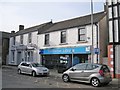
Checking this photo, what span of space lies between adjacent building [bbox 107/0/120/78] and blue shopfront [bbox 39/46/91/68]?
12.1 feet

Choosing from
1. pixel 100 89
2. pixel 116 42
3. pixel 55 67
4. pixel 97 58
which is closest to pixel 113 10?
pixel 116 42

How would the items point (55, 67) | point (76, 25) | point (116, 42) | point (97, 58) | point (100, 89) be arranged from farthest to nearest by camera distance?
1. point (55, 67)
2. point (76, 25)
3. point (97, 58)
4. point (116, 42)
5. point (100, 89)

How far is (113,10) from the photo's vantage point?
64.7 ft

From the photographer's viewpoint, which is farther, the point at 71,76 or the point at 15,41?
the point at 15,41

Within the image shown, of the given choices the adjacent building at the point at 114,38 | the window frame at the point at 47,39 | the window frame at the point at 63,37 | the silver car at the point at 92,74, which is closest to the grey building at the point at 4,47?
the window frame at the point at 47,39

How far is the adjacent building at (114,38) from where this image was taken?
62.3 feet

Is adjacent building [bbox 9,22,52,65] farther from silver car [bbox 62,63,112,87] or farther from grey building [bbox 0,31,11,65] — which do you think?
silver car [bbox 62,63,112,87]

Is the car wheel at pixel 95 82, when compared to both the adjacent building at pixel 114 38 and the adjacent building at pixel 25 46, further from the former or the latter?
the adjacent building at pixel 25 46

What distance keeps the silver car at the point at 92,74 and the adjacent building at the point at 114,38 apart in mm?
4181

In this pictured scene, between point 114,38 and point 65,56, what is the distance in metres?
8.42

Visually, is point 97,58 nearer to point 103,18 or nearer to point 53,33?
point 103,18

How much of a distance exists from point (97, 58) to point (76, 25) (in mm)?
5337

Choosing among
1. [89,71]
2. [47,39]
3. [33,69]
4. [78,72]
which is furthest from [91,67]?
[47,39]

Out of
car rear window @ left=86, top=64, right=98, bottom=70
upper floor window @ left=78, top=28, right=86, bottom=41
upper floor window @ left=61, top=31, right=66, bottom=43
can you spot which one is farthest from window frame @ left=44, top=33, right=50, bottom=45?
car rear window @ left=86, top=64, right=98, bottom=70
